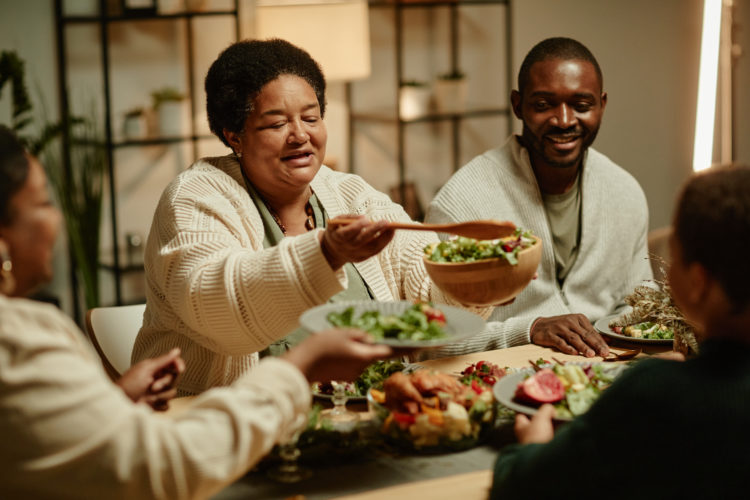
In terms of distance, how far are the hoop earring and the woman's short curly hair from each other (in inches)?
44.7

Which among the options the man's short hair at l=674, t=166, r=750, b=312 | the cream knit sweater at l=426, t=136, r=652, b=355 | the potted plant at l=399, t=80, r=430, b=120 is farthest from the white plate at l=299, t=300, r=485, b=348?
the potted plant at l=399, t=80, r=430, b=120

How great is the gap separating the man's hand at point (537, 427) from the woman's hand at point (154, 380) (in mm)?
606

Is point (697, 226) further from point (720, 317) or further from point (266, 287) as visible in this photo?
point (266, 287)

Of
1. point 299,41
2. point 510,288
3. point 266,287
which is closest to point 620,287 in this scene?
point 510,288

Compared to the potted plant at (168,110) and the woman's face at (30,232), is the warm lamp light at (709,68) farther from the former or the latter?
the woman's face at (30,232)

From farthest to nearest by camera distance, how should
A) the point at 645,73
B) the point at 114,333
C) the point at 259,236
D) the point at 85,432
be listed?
the point at 645,73 → the point at 114,333 → the point at 259,236 → the point at 85,432

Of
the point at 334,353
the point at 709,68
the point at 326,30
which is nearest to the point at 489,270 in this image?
the point at 334,353

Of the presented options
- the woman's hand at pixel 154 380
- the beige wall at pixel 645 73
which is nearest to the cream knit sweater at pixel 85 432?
the woman's hand at pixel 154 380

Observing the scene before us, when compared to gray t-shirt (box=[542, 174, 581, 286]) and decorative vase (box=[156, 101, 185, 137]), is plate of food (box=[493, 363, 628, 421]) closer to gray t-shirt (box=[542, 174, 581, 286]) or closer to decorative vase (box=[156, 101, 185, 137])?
gray t-shirt (box=[542, 174, 581, 286])

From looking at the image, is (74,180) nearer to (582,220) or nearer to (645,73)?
(582,220)

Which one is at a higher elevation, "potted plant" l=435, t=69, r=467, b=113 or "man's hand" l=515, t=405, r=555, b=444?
"potted plant" l=435, t=69, r=467, b=113

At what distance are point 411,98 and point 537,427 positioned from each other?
3516mm

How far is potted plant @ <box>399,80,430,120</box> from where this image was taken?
15.6 ft

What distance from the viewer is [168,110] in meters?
4.28
